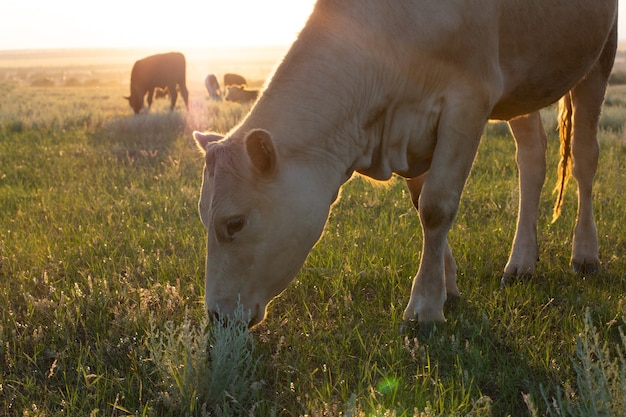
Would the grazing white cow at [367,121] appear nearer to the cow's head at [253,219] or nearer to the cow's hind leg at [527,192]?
the cow's head at [253,219]

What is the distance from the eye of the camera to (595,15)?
423cm

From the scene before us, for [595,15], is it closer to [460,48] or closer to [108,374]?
[460,48]

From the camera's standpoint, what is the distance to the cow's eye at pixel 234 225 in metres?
2.95

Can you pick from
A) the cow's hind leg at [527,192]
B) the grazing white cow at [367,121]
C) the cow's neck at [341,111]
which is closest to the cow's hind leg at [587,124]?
the cow's hind leg at [527,192]

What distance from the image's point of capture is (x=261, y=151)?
9.32 ft

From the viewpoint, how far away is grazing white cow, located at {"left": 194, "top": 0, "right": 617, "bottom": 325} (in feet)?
9.82

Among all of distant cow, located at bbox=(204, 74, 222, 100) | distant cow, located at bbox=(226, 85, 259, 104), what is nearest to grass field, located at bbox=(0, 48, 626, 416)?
distant cow, located at bbox=(226, 85, 259, 104)

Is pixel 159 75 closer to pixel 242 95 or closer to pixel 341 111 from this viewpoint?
pixel 242 95

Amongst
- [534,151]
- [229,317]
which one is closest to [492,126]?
[534,151]

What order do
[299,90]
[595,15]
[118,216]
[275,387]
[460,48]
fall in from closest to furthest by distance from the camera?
[275,387] < [299,90] < [460,48] < [595,15] < [118,216]

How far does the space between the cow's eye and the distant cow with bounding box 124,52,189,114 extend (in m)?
21.5

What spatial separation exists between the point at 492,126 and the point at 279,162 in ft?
35.2

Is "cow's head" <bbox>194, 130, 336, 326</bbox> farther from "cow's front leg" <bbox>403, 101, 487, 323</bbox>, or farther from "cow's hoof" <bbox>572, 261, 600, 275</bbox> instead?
"cow's hoof" <bbox>572, 261, 600, 275</bbox>

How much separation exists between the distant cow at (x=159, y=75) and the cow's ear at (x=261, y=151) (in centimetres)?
2160
